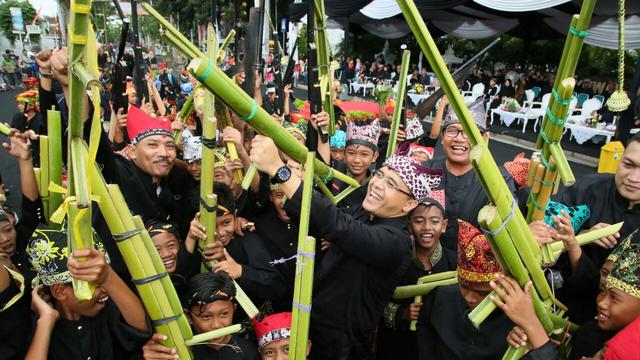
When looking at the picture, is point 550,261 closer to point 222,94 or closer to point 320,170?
point 320,170

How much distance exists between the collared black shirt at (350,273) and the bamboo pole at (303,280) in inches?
9.3

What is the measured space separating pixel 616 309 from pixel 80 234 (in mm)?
1860

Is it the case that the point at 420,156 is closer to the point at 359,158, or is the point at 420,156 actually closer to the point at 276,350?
the point at 359,158

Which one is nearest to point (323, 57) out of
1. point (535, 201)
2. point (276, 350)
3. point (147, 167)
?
point (535, 201)

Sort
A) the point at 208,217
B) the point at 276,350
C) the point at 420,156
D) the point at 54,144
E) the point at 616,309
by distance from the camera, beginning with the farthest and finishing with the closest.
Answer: the point at 420,156
the point at 276,350
the point at 208,217
the point at 616,309
the point at 54,144

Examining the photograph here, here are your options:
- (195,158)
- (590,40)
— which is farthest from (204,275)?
(590,40)

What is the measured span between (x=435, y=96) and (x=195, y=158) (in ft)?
8.42

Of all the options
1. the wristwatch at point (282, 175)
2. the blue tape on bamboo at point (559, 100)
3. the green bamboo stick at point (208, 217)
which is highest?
the blue tape on bamboo at point (559, 100)

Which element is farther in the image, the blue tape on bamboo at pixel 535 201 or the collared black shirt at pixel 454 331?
the collared black shirt at pixel 454 331

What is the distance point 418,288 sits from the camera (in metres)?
2.18

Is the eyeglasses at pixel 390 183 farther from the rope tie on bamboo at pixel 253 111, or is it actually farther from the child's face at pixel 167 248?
the child's face at pixel 167 248

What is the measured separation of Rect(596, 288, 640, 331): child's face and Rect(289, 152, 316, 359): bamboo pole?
1167 mm

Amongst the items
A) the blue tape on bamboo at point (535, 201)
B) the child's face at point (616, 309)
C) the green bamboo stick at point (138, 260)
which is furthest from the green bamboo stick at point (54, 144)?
the child's face at point (616, 309)

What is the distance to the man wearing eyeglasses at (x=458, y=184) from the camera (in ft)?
8.95
